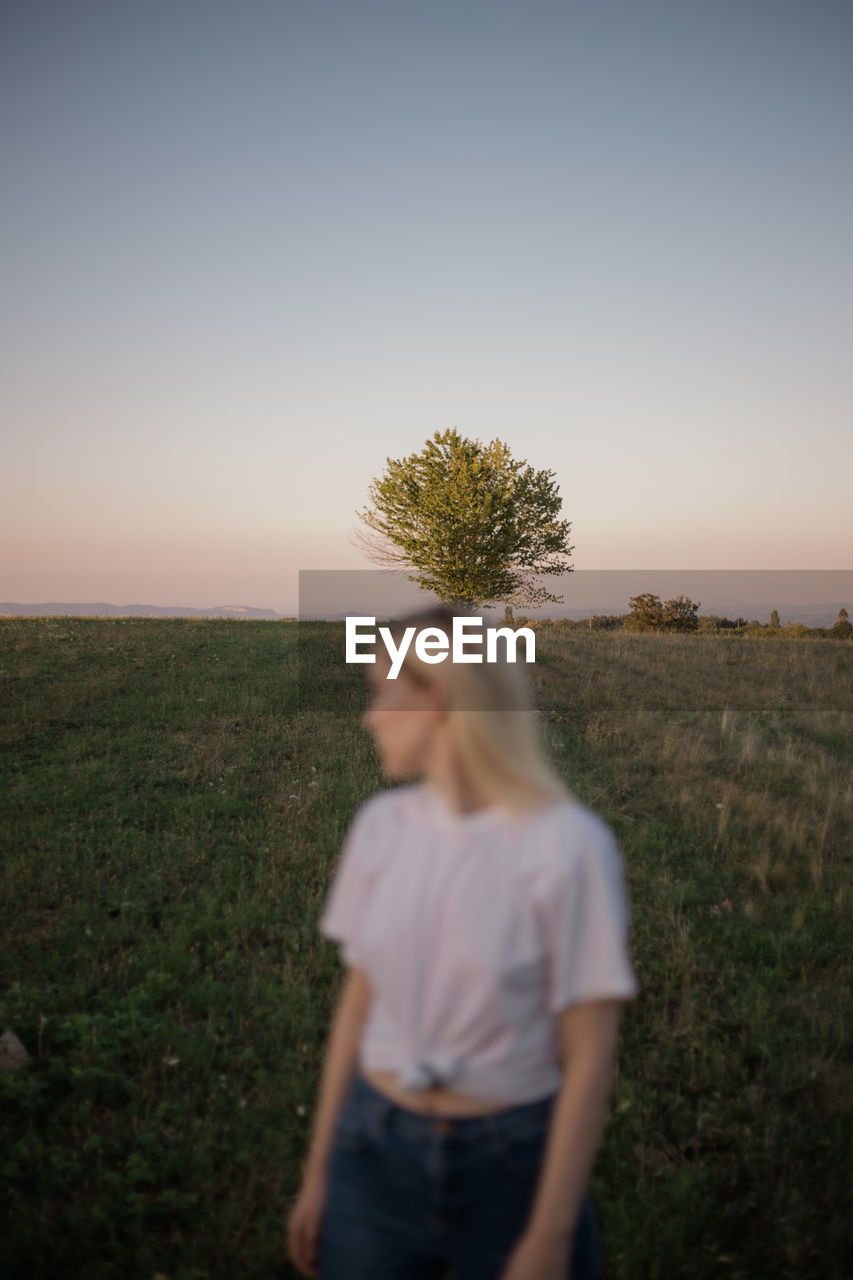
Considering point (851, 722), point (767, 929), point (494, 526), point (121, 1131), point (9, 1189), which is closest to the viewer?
point (9, 1189)

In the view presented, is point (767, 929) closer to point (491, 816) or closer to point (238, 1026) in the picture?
point (238, 1026)

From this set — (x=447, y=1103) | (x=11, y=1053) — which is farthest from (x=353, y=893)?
(x=11, y=1053)

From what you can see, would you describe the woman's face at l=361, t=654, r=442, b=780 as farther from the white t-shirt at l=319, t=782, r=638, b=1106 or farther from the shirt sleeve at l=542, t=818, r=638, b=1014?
the shirt sleeve at l=542, t=818, r=638, b=1014

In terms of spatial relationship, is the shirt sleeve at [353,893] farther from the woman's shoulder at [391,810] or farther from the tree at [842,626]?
the tree at [842,626]

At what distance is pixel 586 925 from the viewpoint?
1764 millimetres

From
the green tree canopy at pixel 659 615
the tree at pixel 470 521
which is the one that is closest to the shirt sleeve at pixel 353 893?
the tree at pixel 470 521

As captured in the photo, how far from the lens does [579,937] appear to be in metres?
Answer: 1.76

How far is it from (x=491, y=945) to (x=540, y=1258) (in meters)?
0.69

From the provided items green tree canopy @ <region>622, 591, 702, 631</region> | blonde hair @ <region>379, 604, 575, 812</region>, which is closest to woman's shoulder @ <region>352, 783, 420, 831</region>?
blonde hair @ <region>379, 604, 575, 812</region>

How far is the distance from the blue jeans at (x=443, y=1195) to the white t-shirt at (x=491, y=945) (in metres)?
0.10

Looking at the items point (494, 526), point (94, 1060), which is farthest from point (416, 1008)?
point (494, 526)

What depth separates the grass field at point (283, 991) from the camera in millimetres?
3818

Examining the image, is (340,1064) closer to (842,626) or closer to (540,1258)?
(540,1258)

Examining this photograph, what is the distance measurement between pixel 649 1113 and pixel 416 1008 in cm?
361
